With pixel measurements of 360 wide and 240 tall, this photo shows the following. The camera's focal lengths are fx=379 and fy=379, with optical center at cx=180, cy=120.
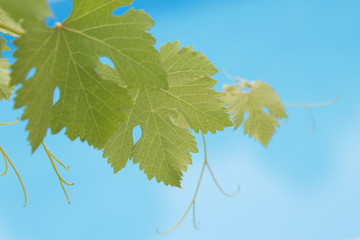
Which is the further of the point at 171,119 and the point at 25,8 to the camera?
the point at 171,119

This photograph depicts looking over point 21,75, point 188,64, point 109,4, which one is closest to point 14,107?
point 21,75

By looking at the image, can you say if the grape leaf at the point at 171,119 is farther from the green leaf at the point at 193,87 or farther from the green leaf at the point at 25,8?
the green leaf at the point at 25,8

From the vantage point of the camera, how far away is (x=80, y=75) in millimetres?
366

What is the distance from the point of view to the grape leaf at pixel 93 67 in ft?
1.13

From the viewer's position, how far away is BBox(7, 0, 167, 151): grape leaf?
0.34 m

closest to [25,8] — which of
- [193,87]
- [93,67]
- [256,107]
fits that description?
[93,67]

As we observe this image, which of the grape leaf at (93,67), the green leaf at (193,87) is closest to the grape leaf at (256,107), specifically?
the green leaf at (193,87)

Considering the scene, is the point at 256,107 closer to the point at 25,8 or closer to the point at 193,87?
the point at 193,87

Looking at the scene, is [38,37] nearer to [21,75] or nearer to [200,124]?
[21,75]

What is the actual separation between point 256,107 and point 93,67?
647 millimetres

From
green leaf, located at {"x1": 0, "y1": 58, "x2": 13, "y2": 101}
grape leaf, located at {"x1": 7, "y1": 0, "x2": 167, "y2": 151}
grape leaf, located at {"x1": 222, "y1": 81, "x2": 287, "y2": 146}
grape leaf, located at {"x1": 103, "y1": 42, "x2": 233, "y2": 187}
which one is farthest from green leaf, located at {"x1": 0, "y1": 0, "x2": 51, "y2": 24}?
grape leaf, located at {"x1": 222, "y1": 81, "x2": 287, "y2": 146}

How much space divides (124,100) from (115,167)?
0.14 meters

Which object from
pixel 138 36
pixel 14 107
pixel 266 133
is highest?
pixel 266 133

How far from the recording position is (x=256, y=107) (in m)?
0.95
